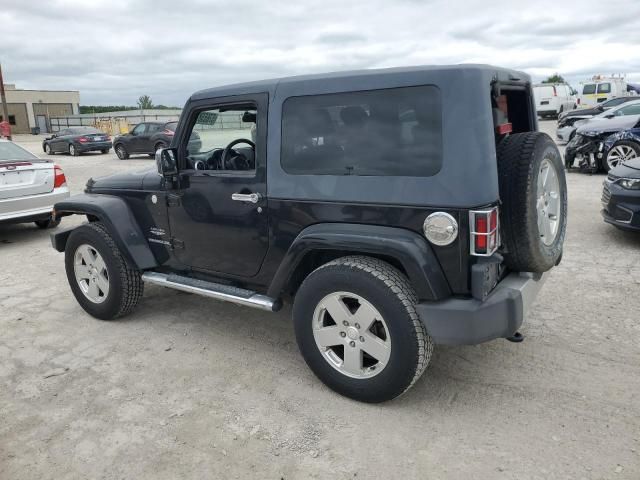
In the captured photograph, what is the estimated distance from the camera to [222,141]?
399 centimetres

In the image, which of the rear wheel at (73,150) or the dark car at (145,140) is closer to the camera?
the dark car at (145,140)

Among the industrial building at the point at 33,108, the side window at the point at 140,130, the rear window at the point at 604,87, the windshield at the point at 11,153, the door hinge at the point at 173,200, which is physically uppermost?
the industrial building at the point at 33,108

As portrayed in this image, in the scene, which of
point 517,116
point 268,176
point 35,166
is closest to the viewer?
point 268,176

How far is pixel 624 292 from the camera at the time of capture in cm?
473

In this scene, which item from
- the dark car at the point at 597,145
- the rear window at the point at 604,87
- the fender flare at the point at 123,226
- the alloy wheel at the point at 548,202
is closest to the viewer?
the alloy wheel at the point at 548,202

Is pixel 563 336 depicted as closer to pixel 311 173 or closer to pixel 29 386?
pixel 311 173

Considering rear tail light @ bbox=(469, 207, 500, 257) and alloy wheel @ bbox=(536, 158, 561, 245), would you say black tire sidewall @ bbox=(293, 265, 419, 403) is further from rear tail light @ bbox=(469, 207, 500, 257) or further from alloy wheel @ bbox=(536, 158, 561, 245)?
alloy wheel @ bbox=(536, 158, 561, 245)

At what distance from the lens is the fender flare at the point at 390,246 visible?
281 cm

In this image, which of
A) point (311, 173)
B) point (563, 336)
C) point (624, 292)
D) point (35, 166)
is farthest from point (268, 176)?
point (35, 166)

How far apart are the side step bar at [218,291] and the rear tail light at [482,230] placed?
4.66ft

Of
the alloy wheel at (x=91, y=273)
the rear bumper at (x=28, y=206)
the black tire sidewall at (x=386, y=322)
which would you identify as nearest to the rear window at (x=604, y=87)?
the rear bumper at (x=28, y=206)

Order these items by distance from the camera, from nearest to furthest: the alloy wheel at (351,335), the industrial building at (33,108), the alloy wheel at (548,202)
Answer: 1. the alloy wheel at (351,335)
2. the alloy wheel at (548,202)
3. the industrial building at (33,108)

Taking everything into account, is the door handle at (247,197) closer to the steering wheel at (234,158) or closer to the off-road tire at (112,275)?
the steering wheel at (234,158)

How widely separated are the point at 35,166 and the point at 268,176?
18.6ft
